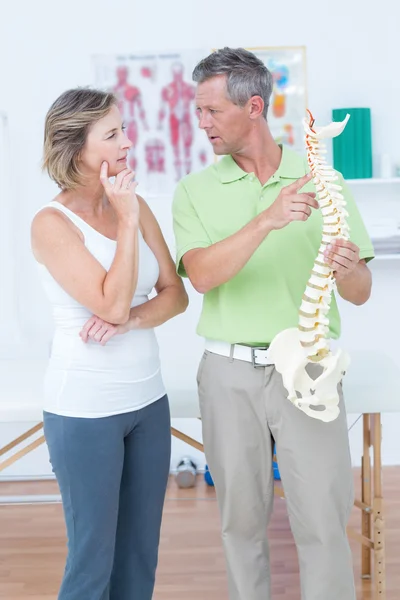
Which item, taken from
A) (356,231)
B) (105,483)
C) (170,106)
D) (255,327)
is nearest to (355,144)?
(170,106)

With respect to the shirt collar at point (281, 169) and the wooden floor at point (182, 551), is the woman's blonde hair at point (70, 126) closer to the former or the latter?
the shirt collar at point (281, 169)

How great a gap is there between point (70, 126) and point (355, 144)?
2.12 meters

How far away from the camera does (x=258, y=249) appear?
194 cm

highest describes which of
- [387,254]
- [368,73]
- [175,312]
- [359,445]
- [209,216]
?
[368,73]

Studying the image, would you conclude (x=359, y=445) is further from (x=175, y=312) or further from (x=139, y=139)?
Answer: (x=175, y=312)

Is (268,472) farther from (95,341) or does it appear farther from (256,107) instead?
(256,107)

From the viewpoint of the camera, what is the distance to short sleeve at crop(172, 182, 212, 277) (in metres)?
1.95

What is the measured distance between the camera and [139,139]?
3828 millimetres

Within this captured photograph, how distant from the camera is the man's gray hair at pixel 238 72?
1.90 meters

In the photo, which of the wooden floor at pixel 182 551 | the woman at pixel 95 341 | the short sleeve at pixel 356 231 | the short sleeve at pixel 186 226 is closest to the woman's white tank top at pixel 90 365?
the woman at pixel 95 341

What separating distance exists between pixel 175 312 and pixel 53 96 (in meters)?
2.12

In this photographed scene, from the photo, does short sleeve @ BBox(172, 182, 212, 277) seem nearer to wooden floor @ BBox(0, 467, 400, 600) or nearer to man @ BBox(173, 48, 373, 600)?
man @ BBox(173, 48, 373, 600)

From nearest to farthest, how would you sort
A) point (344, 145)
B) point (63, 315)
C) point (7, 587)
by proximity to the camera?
1. point (63, 315)
2. point (7, 587)
3. point (344, 145)

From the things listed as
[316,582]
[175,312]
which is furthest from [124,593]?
[175,312]
